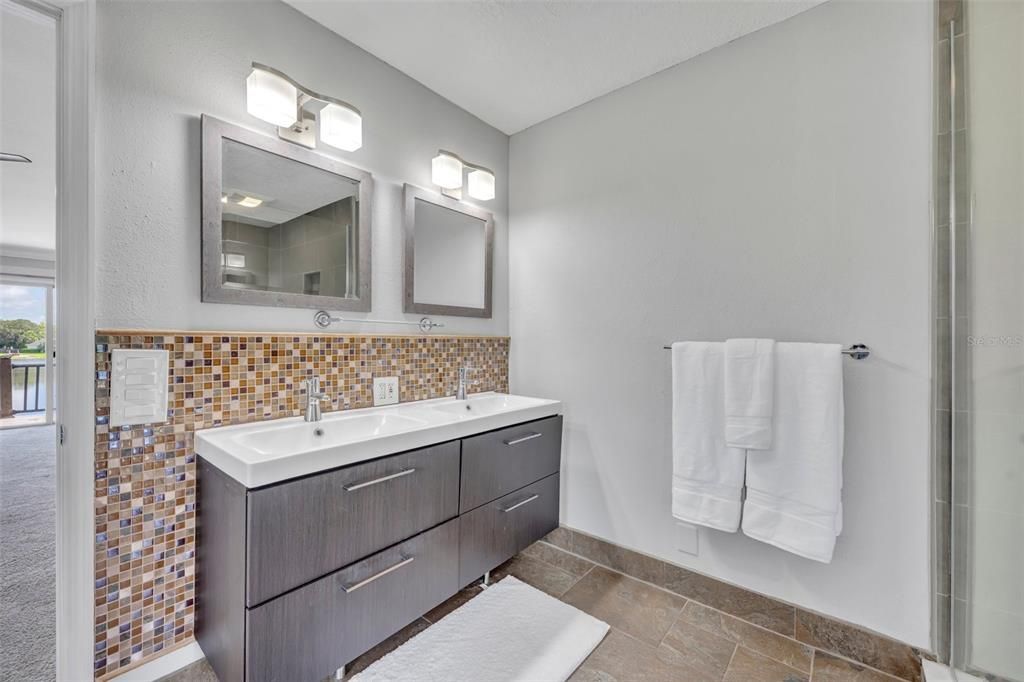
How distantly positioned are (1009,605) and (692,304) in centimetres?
122

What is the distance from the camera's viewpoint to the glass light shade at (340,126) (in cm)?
157

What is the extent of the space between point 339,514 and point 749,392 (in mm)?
1436

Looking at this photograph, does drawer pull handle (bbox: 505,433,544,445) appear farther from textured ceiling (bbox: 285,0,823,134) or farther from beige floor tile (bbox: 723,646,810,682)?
textured ceiling (bbox: 285,0,823,134)

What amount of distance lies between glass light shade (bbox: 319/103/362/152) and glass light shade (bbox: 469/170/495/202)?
2.18ft

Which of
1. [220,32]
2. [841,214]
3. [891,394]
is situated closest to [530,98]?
[220,32]

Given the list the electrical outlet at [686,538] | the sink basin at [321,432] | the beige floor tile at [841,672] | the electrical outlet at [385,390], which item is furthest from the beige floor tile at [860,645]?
the electrical outlet at [385,390]

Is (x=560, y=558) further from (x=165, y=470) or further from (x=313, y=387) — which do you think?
(x=165, y=470)

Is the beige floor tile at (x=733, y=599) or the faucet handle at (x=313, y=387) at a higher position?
the faucet handle at (x=313, y=387)

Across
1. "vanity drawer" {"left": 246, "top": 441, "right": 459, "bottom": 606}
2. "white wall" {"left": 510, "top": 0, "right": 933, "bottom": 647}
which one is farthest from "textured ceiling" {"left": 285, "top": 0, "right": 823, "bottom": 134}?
"vanity drawer" {"left": 246, "top": 441, "right": 459, "bottom": 606}

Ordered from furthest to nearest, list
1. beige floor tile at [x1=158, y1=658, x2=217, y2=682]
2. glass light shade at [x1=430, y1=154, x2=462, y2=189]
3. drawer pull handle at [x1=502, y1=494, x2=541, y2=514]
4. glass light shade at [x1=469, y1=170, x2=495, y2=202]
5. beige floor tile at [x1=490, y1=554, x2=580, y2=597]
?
glass light shade at [x1=469, y1=170, x2=495, y2=202] → glass light shade at [x1=430, y1=154, x2=462, y2=189] → beige floor tile at [x1=490, y1=554, x2=580, y2=597] → drawer pull handle at [x1=502, y1=494, x2=541, y2=514] → beige floor tile at [x1=158, y1=658, x2=217, y2=682]

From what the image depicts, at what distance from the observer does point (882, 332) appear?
1425 millimetres

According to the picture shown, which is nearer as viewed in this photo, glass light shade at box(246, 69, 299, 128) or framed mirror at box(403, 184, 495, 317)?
glass light shade at box(246, 69, 299, 128)

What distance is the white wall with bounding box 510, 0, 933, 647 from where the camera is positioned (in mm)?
1388

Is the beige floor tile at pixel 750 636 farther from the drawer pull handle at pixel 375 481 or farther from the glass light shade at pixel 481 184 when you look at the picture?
the glass light shade at pixel 481 184
